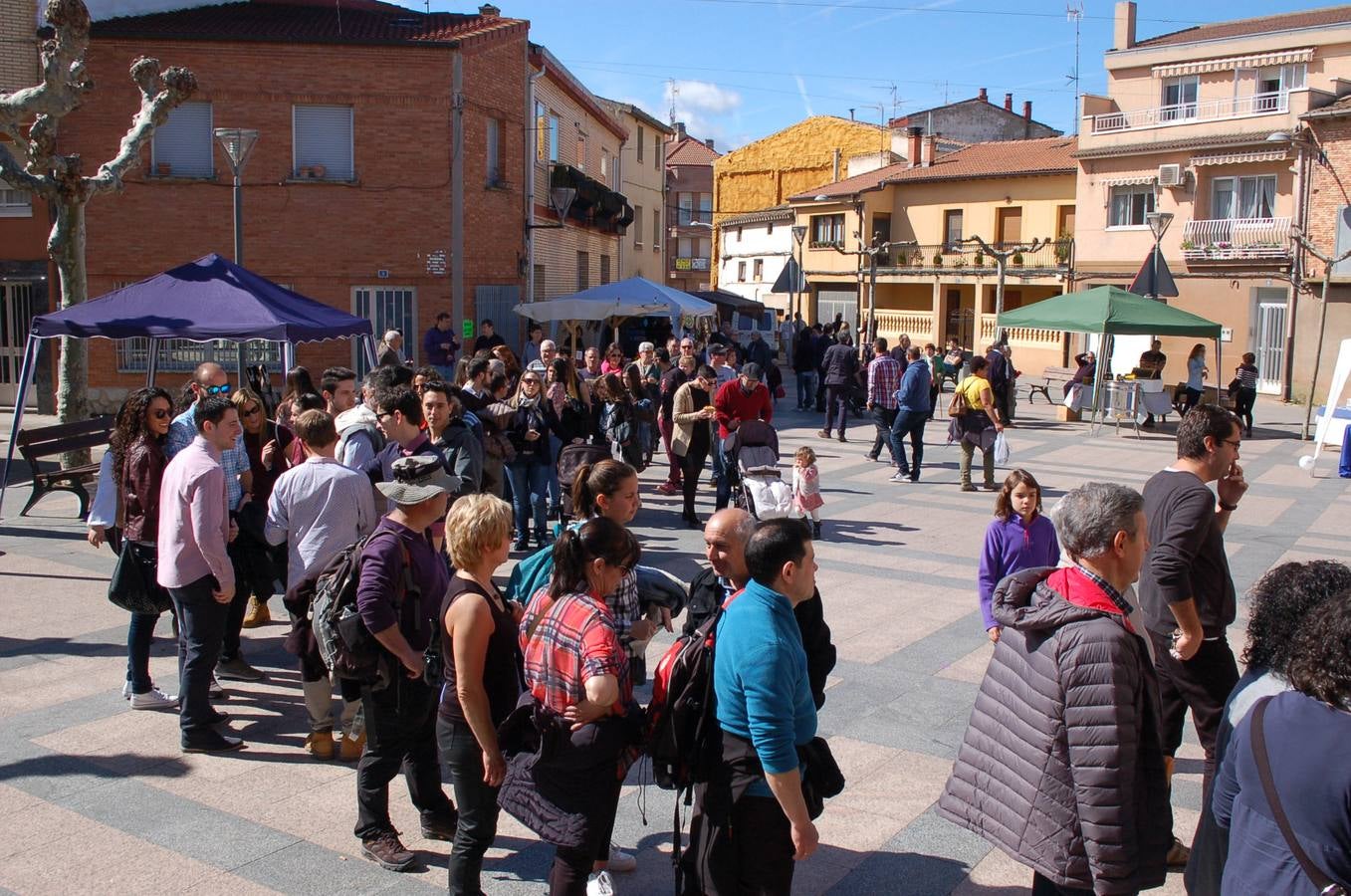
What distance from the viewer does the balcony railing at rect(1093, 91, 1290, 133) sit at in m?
32.8

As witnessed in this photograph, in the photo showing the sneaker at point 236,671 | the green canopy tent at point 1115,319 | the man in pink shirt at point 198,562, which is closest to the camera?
the man in pink shirt at point 198,562

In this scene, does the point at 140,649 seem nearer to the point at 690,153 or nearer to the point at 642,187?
the point at 642,187

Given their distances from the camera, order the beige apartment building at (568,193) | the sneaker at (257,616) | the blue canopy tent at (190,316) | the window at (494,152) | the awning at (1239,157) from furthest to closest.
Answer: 1. the awning at (1239,157)
2. the beige apartment building at (568,193)
3. the window at (494,152)
4. the blue canopy tent at (190,316)
5. the sneaker at (257,616)

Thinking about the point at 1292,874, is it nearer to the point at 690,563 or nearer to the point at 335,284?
the point at 690,563

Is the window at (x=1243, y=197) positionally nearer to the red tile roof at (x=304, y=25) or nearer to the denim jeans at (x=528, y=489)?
the red tile roof at (x=304, y=25)

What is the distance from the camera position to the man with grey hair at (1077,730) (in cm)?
323

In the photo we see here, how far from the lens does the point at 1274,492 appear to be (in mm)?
14602

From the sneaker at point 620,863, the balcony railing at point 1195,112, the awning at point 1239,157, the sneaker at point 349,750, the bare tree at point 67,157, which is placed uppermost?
the balcony railing at point 1195,112

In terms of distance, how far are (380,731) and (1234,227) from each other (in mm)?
33195

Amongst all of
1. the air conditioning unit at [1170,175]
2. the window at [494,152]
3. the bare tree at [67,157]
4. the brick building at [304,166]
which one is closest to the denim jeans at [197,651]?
the bare tree at [67,157]

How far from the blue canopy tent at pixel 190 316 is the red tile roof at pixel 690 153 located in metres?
61.6

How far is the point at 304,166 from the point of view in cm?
2119

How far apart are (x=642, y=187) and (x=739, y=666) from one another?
38.1 m

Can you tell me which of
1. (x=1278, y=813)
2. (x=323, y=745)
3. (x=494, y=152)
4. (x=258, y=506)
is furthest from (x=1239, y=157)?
(x=1278, y=813)
